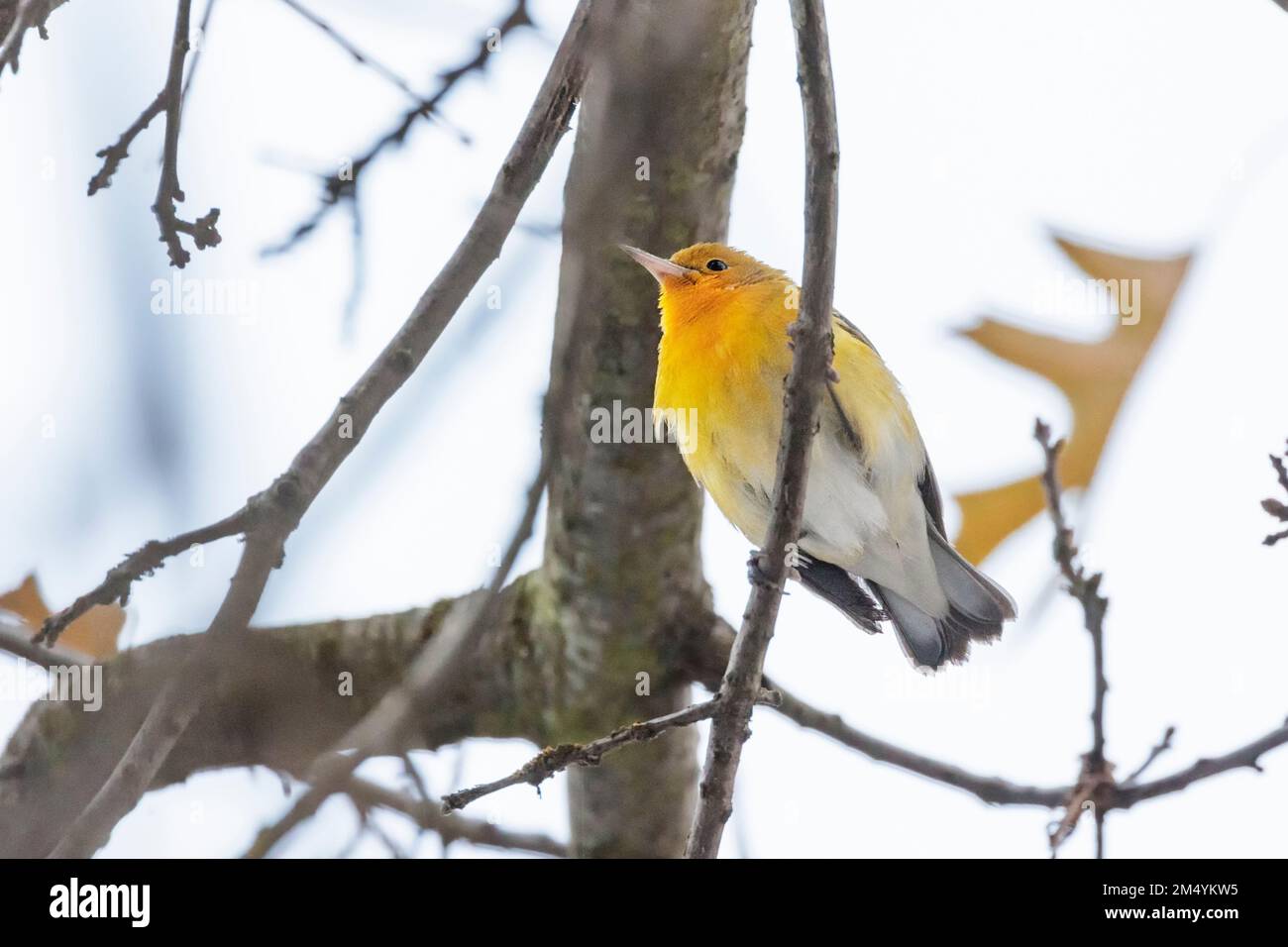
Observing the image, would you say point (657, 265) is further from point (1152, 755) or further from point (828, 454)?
point (1152, 755)

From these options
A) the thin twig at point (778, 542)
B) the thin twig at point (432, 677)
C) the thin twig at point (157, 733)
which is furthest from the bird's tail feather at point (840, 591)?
the thin twig at point (157, 733)

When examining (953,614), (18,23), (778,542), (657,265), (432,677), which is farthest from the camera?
(953,614)

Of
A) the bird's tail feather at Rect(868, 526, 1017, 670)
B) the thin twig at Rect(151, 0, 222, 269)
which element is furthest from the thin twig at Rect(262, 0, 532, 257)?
the bird's tail feather at Rect(868, 526, 1017, 670)

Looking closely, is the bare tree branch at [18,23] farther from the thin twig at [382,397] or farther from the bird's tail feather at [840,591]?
the bird's tail feather at [840,591]

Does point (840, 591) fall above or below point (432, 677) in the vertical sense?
below

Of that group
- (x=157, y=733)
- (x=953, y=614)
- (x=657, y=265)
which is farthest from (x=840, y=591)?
(x=157, y=733)

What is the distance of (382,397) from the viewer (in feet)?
6.34

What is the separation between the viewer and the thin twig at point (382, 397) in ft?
5.31

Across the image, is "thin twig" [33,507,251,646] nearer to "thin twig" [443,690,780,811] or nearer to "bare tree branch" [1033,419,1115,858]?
"thin twig" [443,690,780,811]

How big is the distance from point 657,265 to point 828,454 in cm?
96

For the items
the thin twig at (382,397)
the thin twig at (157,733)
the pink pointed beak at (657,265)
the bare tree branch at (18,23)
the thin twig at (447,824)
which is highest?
the bare tree branch at (18,23)

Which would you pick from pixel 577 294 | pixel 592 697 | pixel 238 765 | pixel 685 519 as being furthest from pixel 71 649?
pixel 577 294

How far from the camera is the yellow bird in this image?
4.52 metres

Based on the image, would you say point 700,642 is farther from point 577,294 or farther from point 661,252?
point 577,294
